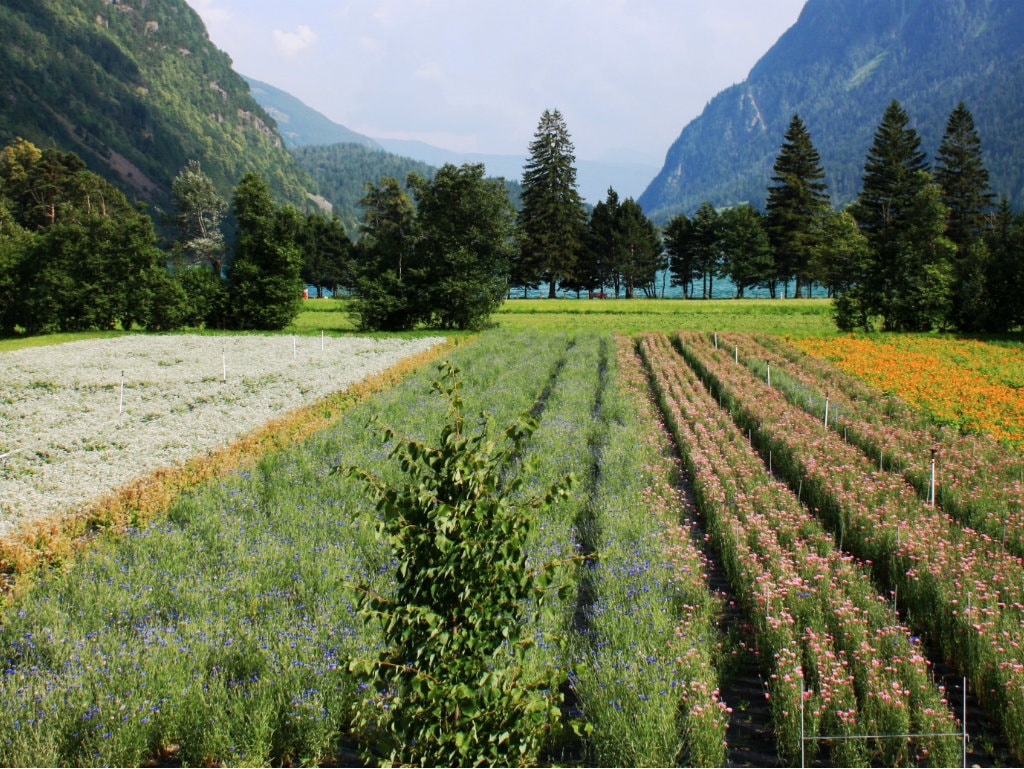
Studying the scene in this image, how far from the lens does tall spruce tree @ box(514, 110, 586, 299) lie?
71.5 meters

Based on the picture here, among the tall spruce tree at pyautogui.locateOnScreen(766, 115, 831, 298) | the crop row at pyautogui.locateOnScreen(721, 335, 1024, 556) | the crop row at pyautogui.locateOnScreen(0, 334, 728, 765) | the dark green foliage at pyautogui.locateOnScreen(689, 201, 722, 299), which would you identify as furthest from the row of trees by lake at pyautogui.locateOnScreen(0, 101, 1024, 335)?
the crop row at pyautogui.locateOnScreen(0, 334, 728, 765)

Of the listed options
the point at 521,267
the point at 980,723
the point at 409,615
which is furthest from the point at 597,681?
the point at 521,267

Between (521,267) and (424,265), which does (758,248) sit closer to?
(521,267)

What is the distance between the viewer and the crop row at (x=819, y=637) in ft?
16.8

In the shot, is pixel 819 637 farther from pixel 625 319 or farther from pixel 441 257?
pixel 625 319

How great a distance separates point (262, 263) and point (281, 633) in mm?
39254

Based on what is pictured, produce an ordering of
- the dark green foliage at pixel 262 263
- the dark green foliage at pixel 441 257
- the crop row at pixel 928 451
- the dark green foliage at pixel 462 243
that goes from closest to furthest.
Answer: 1. the crop row at pixel 928 451
2. the dark green foliage at pixel 462 243
3. the dark green foliage at pixel 441 257
4. the dark green foliage at pixel 262 263

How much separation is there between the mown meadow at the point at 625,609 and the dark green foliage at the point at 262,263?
30.5 m

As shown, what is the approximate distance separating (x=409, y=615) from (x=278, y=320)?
41458mm

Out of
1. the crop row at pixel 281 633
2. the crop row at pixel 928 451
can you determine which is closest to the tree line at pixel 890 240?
the crop row at pixel 928 451

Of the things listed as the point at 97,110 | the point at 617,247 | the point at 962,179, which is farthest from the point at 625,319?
the point at 97,110

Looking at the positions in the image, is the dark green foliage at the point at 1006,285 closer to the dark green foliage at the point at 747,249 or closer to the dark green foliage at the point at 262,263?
the dark green foliage at the point at 262,263

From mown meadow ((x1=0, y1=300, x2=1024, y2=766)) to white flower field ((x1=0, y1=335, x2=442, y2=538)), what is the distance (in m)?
2.60

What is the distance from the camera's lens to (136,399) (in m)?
19.5
